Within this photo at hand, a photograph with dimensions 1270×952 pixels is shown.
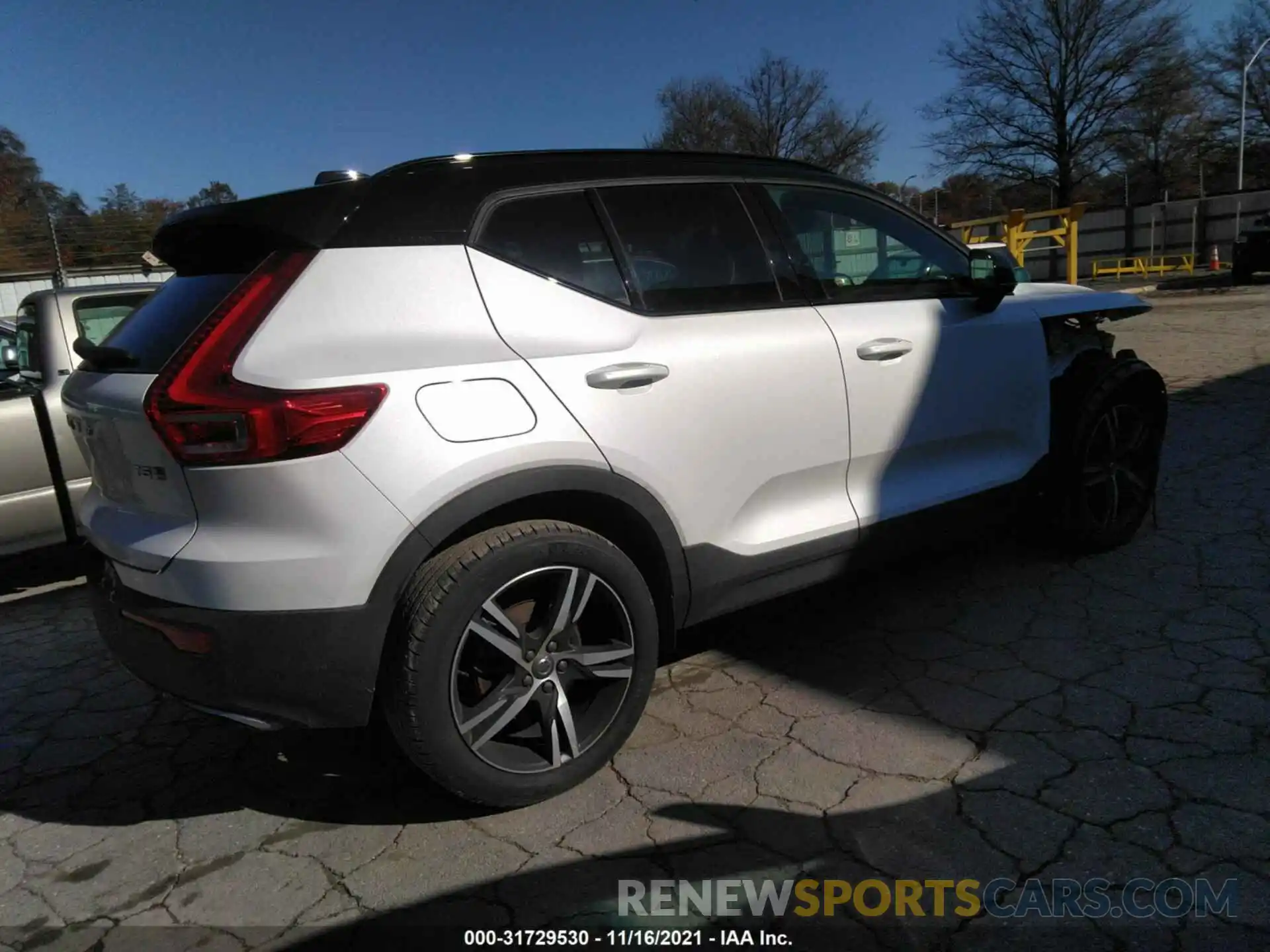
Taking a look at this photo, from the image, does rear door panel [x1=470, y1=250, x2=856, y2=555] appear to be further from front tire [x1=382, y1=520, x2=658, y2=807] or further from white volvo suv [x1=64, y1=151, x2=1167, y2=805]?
front tire [x1=382, y1=520, x2=658, y2=807]

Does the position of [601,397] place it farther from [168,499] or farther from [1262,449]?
[1262,449]

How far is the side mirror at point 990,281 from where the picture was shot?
3.50 m

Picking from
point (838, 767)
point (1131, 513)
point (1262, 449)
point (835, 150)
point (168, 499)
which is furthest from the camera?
point (835, 150)

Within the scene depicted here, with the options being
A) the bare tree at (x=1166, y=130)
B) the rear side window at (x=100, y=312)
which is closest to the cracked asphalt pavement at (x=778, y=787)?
the rear side window at (x=100, y=312)

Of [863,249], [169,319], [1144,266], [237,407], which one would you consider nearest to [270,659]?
[237,407]

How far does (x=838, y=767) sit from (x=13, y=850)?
2403mm

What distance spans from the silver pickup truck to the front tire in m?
3.05

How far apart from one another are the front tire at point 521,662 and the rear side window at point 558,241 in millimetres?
721

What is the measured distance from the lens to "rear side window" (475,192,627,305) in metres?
2.53

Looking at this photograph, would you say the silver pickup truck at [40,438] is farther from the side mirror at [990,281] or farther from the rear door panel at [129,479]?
the side mirror at [990,281]

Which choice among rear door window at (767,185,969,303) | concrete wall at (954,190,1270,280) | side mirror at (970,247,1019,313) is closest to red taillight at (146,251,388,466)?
rear door window at (767,185,969,303)

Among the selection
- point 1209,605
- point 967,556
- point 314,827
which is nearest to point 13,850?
point 314,827

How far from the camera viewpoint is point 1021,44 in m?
38.8

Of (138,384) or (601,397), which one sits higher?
(138,384)
